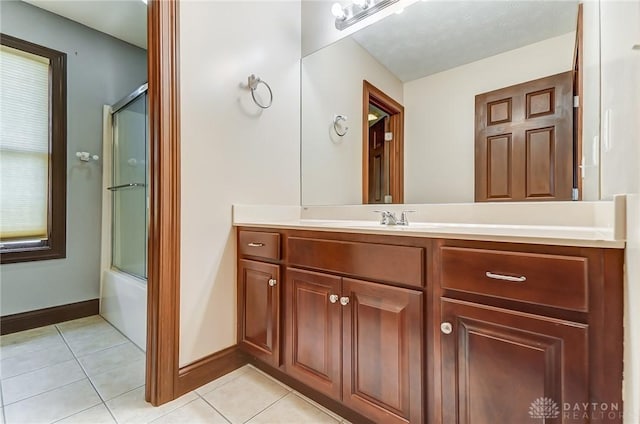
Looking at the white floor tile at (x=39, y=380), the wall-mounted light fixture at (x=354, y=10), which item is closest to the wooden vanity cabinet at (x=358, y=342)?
the white floor tile at (x=39, y=380)

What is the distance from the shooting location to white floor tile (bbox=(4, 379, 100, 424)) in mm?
1226

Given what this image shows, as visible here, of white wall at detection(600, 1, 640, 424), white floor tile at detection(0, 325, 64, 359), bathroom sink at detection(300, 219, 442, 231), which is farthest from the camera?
white floor tile at detection(0, 325, 64, 359)

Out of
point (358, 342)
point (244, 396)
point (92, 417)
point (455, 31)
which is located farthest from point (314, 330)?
point (455, 31)

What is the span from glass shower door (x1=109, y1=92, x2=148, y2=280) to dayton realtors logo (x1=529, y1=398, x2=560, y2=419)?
6.94ft

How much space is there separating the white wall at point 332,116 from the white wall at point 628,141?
102cm

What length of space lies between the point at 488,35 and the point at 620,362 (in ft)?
4.55

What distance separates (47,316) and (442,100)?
3.14 metres

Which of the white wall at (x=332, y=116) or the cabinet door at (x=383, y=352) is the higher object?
the white wall at (x=332, y=116)

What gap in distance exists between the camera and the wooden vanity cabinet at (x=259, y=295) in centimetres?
143

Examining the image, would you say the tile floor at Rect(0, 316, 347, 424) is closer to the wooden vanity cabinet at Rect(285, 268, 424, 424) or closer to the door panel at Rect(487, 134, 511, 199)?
the wooden vanity cabinet at Rect(285, 268, 424, 424)

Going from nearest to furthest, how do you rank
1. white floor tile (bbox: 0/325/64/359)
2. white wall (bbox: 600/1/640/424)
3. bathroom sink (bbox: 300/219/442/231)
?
1. white wall (bbox: 600/1/640/424)
2. bathroom sink (bbox: 300/219/442/231)
3. white floor tile (bbox: 0/325/64/359)

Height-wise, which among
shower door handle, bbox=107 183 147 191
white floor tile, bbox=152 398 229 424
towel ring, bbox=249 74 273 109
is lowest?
white floor tile, bbox=152 398 229 424

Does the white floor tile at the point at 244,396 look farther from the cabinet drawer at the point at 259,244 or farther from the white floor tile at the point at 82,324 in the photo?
the white floor tile at the point at 82,324

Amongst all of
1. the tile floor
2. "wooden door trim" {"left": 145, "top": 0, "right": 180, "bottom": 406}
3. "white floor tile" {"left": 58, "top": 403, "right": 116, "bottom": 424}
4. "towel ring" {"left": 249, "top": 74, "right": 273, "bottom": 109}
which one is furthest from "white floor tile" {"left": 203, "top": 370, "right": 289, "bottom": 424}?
"towel ring" {"left": 249, "top": 74, "right": 273, "bottom": 109}
